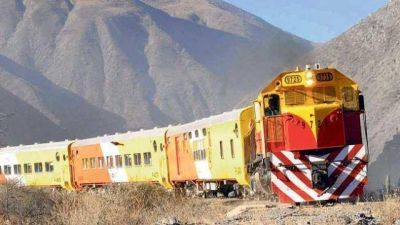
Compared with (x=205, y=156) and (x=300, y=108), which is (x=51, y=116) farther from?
(x=300, y=108)

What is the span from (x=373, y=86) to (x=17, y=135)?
88714 mm

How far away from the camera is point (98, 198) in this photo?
19453 mm

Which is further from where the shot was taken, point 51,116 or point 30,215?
point 51,116

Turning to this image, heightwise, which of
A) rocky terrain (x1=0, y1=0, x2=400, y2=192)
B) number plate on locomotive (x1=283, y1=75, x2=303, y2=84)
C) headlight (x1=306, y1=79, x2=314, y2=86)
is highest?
rocky terrain (x1=0, y1=0, x2=400, y2=192)

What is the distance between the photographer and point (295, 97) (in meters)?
18.1

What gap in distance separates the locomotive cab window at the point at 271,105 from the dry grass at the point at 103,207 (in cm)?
267

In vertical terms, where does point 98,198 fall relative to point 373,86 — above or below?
below

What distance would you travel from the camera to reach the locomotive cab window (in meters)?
17.9

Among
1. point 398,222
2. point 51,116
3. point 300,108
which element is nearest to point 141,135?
point 300,108

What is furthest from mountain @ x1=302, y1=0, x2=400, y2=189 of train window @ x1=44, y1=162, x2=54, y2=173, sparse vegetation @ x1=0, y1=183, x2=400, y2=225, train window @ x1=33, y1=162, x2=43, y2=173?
train window @ x1=33, y1=162, x2=43, y2=173

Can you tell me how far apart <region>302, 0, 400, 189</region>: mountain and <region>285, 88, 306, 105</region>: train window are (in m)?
17.6

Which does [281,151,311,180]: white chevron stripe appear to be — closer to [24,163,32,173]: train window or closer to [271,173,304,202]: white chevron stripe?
[271,173,304,202]: white chevron stripe

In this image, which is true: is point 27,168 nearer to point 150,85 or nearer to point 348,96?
point 348,96

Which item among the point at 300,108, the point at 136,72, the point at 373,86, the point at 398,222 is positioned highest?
the point at 136,72
